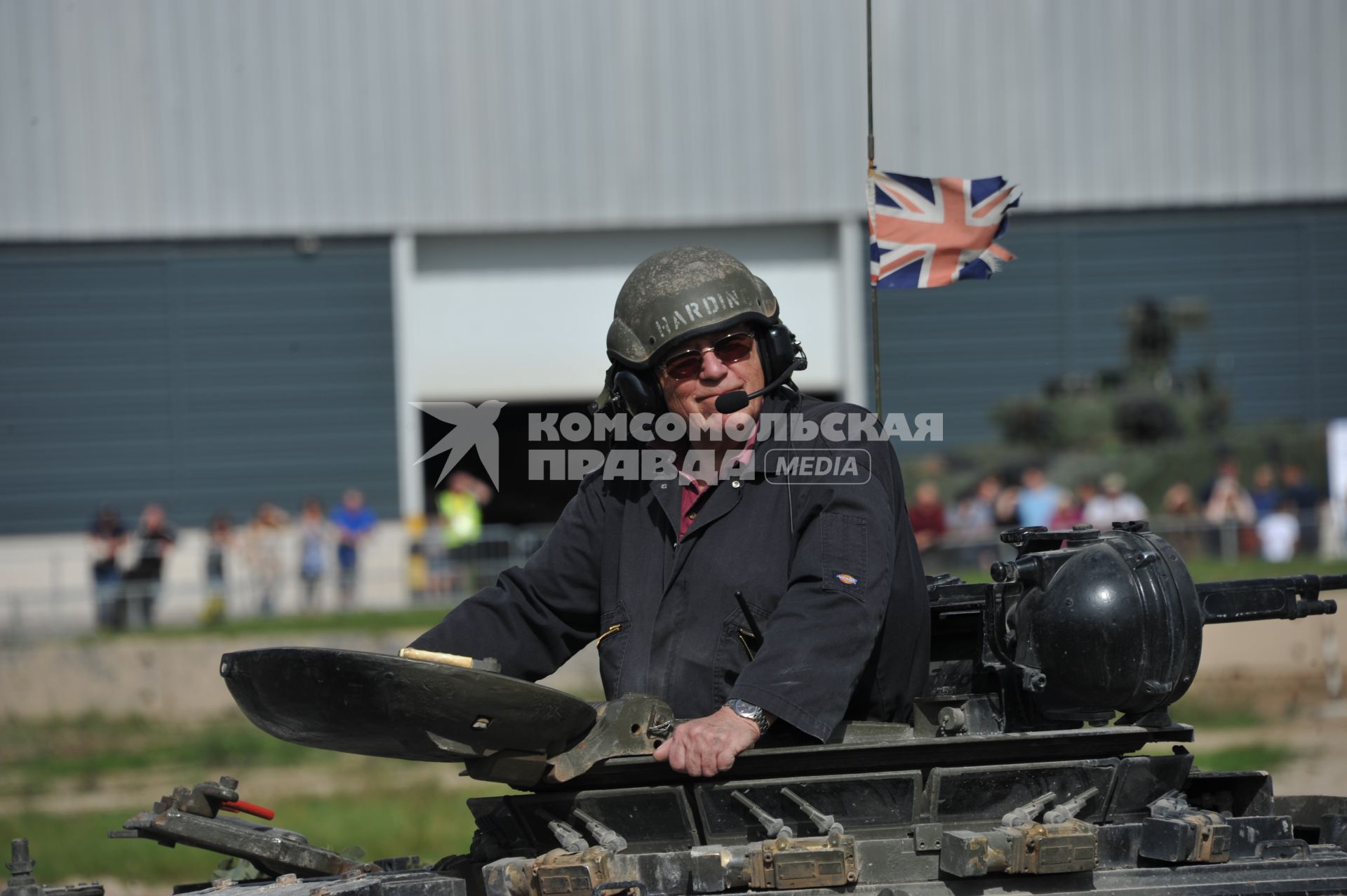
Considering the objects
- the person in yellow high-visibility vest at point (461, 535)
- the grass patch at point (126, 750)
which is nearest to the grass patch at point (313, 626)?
the person in yellow high-visibility vest at point (461, 535)

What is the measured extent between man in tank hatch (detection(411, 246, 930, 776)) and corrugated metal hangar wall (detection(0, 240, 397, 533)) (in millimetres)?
22581

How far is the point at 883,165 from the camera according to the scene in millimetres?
23109

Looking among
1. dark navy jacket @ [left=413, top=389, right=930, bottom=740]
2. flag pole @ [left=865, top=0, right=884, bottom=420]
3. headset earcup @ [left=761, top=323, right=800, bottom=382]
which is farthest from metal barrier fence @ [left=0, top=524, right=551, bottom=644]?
headset earcup @ [left=761, top=323, right=800, bottom=382]

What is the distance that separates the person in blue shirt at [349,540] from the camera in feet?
65.6

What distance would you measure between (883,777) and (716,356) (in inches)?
51.5

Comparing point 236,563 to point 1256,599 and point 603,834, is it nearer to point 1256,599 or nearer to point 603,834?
point 603,834

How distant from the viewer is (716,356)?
4797 millimetres

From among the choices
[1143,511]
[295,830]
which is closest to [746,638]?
[295,830]

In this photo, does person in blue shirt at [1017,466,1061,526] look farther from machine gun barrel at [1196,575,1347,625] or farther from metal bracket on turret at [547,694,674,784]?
metal bracket on turret at [547,694,674,784]

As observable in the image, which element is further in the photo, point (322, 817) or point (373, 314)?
point (373, 314)

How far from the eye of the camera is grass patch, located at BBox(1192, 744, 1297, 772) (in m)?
12.3

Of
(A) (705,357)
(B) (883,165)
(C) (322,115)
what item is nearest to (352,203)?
(C) (322,115)

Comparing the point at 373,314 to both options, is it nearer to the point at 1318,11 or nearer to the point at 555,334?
the point at 555,334

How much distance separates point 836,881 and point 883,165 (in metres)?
19.9
